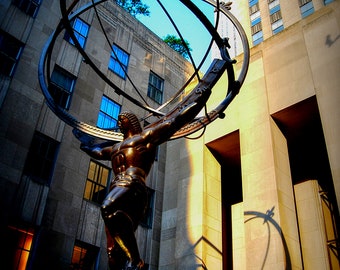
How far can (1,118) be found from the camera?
11.7 metres

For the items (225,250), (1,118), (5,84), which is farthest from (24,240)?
(225,250)

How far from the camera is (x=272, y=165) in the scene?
447 inches

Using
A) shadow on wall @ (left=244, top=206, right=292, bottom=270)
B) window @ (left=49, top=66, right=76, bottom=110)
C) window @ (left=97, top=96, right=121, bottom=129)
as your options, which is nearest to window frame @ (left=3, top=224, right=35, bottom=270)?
window @ (left=49, top=66, right=76, bottom=110)

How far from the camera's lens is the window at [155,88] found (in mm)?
18875

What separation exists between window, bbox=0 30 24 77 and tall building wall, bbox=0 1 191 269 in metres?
0.04

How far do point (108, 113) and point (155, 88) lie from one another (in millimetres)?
4079

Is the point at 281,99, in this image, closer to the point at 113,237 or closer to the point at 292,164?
the point at 292,164

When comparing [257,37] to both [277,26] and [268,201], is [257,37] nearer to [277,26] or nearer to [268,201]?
[277,26]

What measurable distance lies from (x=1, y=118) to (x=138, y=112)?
22.4 ft

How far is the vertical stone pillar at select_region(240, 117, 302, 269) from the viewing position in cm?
1012

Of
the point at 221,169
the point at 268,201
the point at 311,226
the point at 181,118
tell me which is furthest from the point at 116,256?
the point at 221,169

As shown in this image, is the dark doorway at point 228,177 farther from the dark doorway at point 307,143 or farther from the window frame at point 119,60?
the window frame at point 119,60

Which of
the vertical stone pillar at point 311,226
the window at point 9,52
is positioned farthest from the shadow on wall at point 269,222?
the window at point 9,52

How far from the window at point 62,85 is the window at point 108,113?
1.57 m
